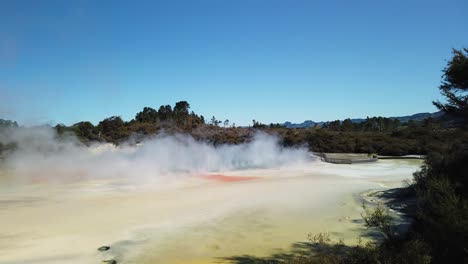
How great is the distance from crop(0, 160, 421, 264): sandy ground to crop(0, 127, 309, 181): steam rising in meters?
3.58

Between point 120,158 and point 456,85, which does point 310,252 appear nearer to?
point 456,85

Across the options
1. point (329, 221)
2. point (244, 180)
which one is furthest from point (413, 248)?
point (244, 180)

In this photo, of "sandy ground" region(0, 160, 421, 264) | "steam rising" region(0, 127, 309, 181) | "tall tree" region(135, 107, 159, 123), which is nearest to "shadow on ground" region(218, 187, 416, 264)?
"sandy ground" region(0, 160, 421, 264)

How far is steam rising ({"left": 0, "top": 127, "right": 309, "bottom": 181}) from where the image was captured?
26000 mm

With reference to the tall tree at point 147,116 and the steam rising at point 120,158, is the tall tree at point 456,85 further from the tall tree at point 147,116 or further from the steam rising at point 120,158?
the tall tree at point 147,116

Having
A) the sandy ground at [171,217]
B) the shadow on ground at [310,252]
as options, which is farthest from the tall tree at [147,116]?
the shadow on ground at [310,252]

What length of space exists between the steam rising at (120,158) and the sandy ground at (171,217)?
3.58m

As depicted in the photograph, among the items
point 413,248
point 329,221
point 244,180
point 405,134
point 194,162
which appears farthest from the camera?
point 405,134

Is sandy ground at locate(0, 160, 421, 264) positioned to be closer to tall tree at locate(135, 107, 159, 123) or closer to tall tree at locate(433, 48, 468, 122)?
tall tree at locate(433, 48, 468, 122)

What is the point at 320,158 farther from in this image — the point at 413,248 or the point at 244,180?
the point at 413,248

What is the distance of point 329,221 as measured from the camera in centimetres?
1262

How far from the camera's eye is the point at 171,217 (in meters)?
13.6

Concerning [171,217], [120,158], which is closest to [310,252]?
[171,217]

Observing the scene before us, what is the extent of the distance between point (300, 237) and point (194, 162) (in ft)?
68.0
